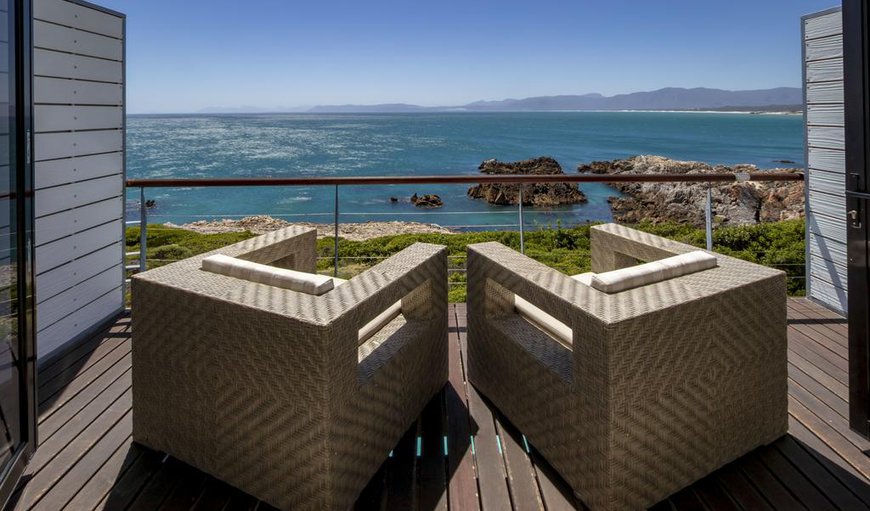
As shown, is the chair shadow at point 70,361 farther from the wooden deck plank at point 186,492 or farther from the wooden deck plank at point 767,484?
the wooden deck plank at point 767,484

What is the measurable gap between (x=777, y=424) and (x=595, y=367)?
0.86 m

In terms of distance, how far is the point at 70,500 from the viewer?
138 cm

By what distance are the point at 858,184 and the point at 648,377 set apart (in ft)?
2.67

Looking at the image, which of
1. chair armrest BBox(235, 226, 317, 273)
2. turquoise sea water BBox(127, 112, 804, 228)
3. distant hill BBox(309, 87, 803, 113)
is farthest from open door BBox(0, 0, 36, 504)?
distant hill BBox(309, 87, 803, 113)

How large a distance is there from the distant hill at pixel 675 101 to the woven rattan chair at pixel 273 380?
81908 millimetres

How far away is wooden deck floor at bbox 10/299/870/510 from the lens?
53.8 inches

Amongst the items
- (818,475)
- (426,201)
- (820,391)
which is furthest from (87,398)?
(426,201)

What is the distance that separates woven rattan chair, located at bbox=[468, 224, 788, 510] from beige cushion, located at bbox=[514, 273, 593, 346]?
21 millimetres

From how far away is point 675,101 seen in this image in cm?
10750

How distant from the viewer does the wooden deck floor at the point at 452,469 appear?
137cm

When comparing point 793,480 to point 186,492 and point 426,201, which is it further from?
point 426,201

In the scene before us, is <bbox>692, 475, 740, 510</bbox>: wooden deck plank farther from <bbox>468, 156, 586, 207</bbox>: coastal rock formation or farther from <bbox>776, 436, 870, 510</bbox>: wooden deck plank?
<bbox>468, 156, 586, 207</bbox>: coastal rock formation

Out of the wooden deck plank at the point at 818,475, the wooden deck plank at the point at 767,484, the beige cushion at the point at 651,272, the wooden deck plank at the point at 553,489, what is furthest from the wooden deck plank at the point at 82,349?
the wooden deck plank at the point at 818,475

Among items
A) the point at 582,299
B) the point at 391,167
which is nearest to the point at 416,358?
the point at 582,299
